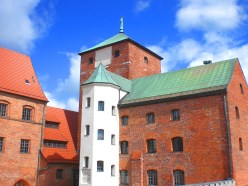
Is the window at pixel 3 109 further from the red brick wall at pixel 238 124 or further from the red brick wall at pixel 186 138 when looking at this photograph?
the red brick wall at pixel 238 124

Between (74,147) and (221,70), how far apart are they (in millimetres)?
17298

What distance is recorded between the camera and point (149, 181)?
27297 mm

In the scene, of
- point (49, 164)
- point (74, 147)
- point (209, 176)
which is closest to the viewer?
point (209, 176)

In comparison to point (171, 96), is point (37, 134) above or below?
below

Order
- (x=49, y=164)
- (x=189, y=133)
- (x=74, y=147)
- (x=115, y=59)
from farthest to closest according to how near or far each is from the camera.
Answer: (x=115, y=59) → (x=74, y=147) → (x=49, y=164) → (x=189, y=133)

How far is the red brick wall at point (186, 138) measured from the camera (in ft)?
79.4

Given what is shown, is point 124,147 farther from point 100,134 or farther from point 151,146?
point 151,146

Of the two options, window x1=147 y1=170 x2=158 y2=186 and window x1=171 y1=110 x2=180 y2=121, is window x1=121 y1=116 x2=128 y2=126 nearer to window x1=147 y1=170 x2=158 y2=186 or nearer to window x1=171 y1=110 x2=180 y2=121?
window x1=171 y1=110 x2=180 y2=121

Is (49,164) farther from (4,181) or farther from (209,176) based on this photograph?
(209,176)

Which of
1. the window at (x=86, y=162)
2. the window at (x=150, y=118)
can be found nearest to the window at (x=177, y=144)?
the window at (x=150, y=118)

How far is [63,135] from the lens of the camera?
3397 centimetres

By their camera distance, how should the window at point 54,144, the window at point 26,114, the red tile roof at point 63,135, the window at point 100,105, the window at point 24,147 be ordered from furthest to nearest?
the window at point 54,144 < the red tile roof at point 63,135 < the window at point 100,105 < the window at point 26,114 < the window at point 24,147

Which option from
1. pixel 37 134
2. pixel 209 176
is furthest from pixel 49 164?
pixel 209 176

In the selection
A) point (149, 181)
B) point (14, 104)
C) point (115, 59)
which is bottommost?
point (149, 181)
